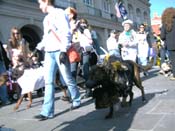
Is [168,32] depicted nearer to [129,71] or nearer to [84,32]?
[84,32]

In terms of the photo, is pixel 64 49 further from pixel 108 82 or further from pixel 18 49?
pixel 18 49

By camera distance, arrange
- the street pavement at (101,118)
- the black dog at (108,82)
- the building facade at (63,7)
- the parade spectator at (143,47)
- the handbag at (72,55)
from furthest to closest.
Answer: the building facade at (63,7), the parade spectator at (143,47), the handbag at (72,55), the black dog at (108,82), the street pavement at (101,118)

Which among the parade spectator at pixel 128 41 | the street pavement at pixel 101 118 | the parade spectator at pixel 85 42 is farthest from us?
the parade spectator at pixel 128 41

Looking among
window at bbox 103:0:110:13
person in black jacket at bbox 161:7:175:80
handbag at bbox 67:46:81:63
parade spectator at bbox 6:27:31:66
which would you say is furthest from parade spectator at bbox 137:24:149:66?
window at bbox 103:0:110:13

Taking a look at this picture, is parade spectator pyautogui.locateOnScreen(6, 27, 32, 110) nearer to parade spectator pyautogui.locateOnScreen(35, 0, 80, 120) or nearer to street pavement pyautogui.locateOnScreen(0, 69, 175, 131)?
street pavement pyautogui.locateOnScreen(0, 69, 175, 131)

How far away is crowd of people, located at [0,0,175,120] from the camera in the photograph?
5.68 meters

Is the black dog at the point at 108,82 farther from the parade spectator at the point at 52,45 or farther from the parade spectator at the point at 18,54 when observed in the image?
the parade spectator at the point at 18,54

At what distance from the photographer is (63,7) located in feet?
80.4

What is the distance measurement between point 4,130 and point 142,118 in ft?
6.33

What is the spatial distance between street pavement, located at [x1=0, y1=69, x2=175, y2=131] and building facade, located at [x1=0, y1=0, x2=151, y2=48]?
1244 cm

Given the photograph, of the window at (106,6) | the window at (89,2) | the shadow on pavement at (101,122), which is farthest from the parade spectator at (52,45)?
the window at (106,6)

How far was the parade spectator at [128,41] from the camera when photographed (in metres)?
8.80

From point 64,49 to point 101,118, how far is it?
1182 millimetres

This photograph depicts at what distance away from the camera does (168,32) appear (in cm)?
936
